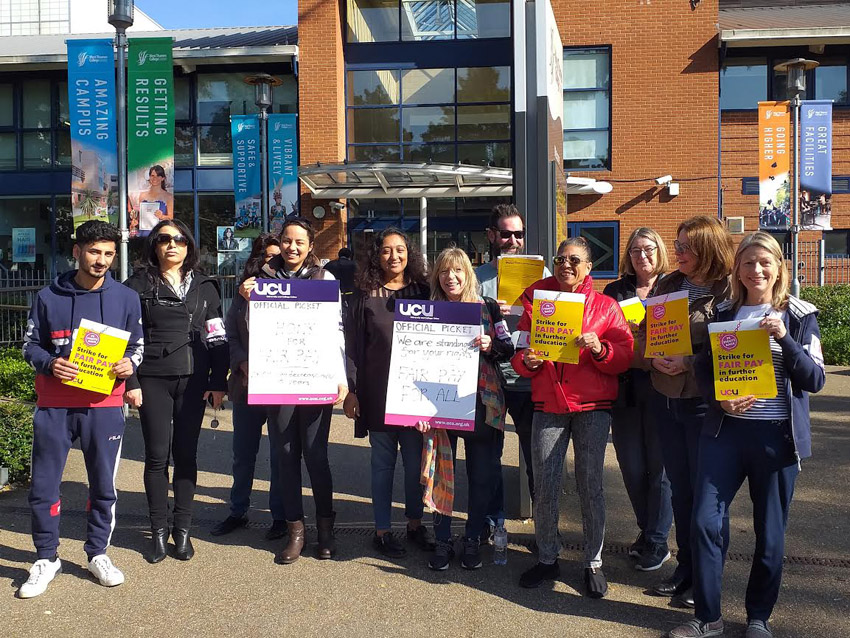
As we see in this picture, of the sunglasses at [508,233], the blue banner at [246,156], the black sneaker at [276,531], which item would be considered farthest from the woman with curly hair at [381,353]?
the blue banner at [246,156]

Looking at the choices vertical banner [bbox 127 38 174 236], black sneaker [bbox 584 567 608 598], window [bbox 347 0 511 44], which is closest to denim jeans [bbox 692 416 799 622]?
black sneaker [bbox 584 567 608 598]

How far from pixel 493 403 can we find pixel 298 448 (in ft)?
4.12

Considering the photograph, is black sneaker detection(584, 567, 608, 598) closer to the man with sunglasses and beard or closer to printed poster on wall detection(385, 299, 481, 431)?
the man with sunglasses and beard

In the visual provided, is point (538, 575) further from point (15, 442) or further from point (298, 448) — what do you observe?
point (15, 442)

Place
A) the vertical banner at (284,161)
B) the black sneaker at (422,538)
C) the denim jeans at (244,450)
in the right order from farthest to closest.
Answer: the vertical banner at (284,161), the denim jeans at (244,450), the black sneaker at (422,538)

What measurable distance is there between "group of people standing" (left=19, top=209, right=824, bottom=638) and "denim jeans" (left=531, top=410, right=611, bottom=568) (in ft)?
0.03

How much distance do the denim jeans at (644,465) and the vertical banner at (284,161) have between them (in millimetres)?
12196

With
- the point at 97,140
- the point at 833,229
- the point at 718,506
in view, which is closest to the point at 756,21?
the point at 833,229

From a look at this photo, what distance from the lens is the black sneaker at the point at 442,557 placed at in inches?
183

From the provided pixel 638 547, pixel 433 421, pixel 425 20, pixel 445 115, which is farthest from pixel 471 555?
pixel 425 20

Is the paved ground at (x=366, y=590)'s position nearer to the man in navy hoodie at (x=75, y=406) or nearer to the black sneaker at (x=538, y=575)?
the black sneaker at (x=538, y=575)

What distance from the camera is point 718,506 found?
144 inches

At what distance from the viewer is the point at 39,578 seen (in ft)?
14.1

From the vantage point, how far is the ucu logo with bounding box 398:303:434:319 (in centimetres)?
462
